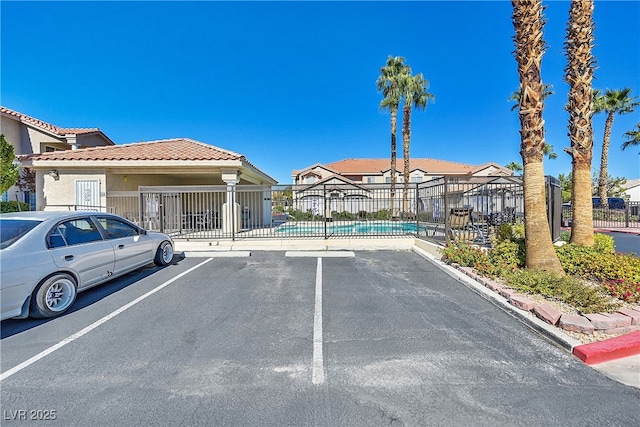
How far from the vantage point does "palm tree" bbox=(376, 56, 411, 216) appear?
2434 cm

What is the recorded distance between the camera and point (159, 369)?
2.99 meters

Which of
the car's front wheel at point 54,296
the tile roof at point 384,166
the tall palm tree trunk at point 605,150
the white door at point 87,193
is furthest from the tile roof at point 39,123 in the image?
the tall palm tree trunk at point 605,150

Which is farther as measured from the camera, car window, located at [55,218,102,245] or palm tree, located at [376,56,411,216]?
palm tree, located at [376,56,411,216]

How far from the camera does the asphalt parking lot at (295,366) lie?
2.38 meters

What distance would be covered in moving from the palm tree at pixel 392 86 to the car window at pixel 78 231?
865 inches

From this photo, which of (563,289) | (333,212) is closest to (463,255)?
(563,289)

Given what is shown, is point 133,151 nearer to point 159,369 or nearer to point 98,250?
point 98,250

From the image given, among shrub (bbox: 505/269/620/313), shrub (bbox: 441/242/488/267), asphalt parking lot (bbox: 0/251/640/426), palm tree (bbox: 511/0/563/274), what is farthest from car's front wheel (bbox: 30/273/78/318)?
palm tree (bbox: 511/0/563/274)

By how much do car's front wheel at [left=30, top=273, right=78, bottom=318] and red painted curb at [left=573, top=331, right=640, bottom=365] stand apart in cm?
695

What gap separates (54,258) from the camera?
4281 mm

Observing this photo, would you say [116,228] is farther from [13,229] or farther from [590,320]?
[590,320]

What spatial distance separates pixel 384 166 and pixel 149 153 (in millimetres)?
37970

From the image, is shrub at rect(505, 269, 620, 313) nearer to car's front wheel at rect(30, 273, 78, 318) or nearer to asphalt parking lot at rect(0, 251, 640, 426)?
asphalt parking lot at rect(0, 251, 640, 426)

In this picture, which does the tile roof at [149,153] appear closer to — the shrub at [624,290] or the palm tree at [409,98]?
the shrub at [624,290]
